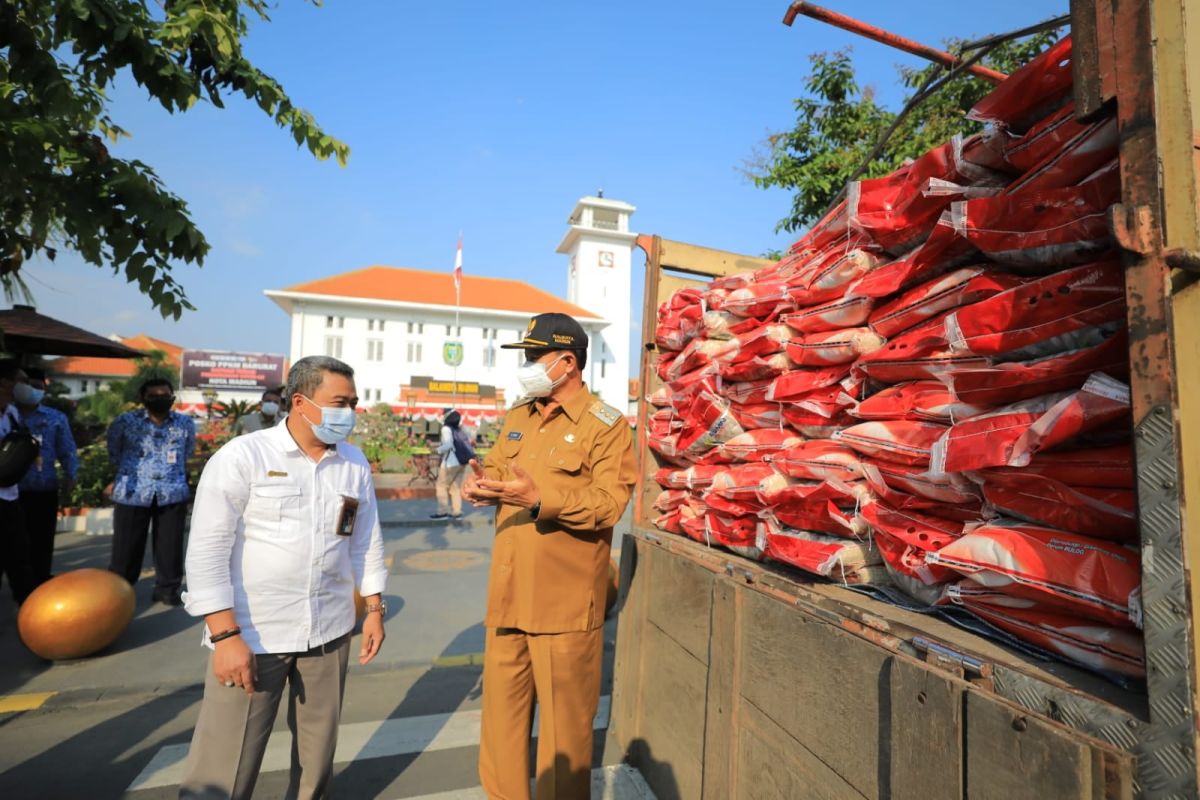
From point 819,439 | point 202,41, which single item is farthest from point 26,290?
point 819,439

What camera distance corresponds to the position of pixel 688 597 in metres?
2.68

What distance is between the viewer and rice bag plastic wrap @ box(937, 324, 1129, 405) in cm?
130

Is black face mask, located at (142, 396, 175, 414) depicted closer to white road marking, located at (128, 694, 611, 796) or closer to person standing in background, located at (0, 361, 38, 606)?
person standing in background, located at (0, 361, 38, 606)

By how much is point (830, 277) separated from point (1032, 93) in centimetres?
83

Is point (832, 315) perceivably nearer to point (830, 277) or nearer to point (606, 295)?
point (830, 277)

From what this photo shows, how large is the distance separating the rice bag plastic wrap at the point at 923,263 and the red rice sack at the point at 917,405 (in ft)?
1.08

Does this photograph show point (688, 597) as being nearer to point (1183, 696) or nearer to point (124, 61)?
point (1183, 696)

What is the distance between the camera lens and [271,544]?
2.37 meters

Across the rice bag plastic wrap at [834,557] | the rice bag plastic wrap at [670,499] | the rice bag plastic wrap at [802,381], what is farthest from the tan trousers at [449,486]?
the rice bag plastic wrap at [834,557]

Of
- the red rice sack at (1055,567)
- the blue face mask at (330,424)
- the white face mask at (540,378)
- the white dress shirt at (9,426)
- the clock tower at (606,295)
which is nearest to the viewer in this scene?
the red rice sack at (1055,567)

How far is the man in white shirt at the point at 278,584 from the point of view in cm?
220

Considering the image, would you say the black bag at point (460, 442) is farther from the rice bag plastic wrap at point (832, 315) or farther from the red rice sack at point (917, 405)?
the red rice sack at point (917, 405)

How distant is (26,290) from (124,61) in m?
4.57

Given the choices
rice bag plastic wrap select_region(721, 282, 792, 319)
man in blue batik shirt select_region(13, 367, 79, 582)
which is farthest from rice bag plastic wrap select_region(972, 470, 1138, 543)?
man in blue batik shirt select_region(13, 367, 79, 582)
